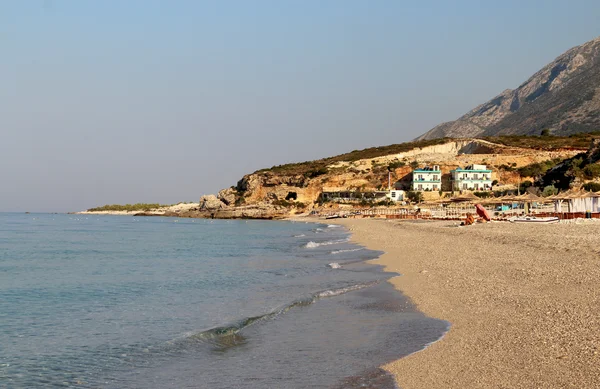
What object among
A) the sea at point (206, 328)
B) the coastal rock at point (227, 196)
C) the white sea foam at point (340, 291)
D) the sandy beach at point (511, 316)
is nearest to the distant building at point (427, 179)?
the coastal rock at point (227, 196)

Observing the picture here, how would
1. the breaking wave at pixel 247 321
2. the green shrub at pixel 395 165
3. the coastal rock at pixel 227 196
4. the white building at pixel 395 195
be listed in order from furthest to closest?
the coastal rock at pixel 227 196
the green shrub at pixel 395 165
the white building at pixel 395 195
the breaking wave at pixel 247 321

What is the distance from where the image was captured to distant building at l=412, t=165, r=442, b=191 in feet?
331

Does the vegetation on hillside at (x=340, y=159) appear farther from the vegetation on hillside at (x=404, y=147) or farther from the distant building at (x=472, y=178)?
the distant building at (x=472, y=178)

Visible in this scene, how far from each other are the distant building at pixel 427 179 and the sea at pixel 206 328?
81343 millimetres

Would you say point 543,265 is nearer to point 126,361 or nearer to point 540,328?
point 540,328

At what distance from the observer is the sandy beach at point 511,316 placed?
6.95m

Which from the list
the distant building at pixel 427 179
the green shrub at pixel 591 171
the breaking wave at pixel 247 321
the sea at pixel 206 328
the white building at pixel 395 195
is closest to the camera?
the sea at pixel 206 328

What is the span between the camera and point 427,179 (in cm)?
10156

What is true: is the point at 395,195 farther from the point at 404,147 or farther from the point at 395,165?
the point at 404,147

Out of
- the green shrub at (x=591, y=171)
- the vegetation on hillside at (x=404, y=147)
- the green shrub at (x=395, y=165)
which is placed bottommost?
the green shrub at (x=591, y=171)

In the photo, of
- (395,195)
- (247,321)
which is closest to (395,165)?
(395,195)

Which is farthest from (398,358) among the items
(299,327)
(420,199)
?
(420,199)

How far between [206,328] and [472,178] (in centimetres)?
9278

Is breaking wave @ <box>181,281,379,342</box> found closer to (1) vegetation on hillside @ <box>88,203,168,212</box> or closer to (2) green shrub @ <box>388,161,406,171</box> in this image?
(2) green shrub @ <box>388,161,406,171</box>
